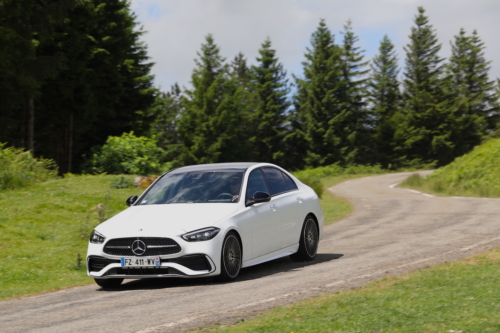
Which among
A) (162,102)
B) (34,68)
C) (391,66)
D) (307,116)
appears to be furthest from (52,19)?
(391,66)

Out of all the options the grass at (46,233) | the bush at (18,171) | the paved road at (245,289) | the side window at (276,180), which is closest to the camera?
the paved road at (245,289)

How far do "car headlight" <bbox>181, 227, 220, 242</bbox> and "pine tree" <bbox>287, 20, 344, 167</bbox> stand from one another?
3026 inches

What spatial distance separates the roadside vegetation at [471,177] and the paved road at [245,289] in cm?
1810

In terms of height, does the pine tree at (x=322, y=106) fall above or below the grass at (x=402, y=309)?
above

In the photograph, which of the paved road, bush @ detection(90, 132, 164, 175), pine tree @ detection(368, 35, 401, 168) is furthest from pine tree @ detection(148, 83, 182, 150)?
the paved road

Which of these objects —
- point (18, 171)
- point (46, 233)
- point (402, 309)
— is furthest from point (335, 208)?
point (402, 309)

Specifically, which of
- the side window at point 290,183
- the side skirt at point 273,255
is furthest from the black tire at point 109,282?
the side window at point 290,183

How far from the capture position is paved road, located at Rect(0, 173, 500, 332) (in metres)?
7.18

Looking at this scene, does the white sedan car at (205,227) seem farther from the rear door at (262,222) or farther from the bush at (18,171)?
the bush at (18,171)

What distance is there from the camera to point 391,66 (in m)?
103

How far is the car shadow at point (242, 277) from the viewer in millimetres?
9758

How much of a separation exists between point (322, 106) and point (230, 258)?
79.0 meters

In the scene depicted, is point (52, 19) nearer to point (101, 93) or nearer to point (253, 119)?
point (101, 93)

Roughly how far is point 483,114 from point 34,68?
74813 mm
